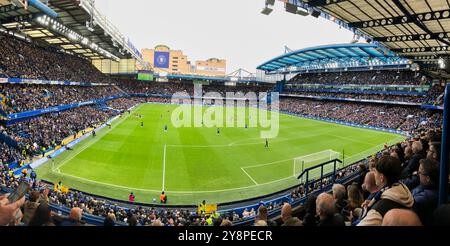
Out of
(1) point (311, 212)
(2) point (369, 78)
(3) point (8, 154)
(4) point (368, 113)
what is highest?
(2) point (369, 78)

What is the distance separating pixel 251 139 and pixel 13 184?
86.7ft

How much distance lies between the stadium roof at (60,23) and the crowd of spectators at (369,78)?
57.2 m

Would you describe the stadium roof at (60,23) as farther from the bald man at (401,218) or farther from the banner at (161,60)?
the banner at (161,60)

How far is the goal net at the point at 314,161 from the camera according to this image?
22906 millimetres

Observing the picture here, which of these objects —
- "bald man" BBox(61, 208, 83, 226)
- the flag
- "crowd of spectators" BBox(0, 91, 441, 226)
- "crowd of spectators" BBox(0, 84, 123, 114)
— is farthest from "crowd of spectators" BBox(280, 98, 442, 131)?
"bald man" BBox(61, 208, 83, 226)

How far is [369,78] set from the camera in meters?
68.5

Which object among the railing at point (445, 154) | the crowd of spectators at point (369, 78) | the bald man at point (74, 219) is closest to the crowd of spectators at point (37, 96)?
the bald man at point (74, 219)

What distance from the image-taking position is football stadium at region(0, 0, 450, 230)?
4086 millimetres

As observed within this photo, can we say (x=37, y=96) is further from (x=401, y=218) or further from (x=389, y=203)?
(x=401, y=218)

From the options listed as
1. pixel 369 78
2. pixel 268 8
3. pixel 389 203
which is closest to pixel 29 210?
pixel 389 203

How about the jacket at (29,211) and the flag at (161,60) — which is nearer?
the jacket at (29,211)

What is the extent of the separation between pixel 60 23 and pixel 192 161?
2625 cm
